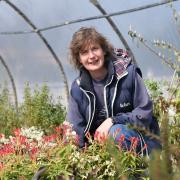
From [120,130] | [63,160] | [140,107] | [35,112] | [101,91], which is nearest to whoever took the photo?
[63,160]

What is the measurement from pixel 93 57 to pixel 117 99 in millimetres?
348

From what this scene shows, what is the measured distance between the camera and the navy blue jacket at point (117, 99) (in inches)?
161

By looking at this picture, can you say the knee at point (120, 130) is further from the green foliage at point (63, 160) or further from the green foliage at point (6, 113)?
the green foliage at point (6, 113)

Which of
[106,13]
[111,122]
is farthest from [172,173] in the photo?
[106,13]

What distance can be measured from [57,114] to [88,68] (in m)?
6.26

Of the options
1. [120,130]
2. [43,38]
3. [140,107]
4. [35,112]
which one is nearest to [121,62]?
[140,107]

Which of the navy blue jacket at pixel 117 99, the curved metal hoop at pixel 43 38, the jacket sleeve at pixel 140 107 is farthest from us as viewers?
the curved metal hoop at pixel 43 38

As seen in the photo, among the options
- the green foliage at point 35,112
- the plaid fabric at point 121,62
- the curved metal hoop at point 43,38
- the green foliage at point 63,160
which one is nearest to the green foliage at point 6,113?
the green foliage at point 35,112

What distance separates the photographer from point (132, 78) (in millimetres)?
4148

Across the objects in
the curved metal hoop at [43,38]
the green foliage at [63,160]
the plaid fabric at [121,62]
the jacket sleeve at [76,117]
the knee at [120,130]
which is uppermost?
the curved metal hoop at [43,38]

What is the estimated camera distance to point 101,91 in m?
4.16

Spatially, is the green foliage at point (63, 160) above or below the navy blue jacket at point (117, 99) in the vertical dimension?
below

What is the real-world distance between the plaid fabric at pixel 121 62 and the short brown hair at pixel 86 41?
0.09 m

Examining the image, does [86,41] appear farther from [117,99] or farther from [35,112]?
[35,112]
